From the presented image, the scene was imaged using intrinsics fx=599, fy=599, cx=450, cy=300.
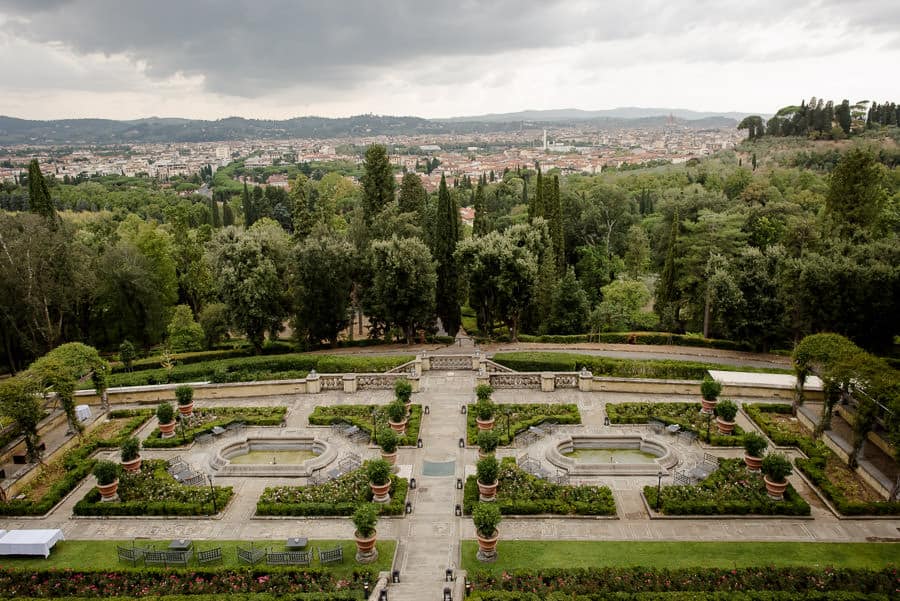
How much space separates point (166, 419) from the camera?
1043 inches

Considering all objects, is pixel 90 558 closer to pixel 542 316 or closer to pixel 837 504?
pixel 837 504

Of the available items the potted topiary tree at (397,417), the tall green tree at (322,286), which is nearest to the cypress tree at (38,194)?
the tall green tree at (322,286)

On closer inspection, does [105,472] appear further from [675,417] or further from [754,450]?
[754,450]

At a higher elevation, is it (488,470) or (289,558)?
(488,470)

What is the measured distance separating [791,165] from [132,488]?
299 ft

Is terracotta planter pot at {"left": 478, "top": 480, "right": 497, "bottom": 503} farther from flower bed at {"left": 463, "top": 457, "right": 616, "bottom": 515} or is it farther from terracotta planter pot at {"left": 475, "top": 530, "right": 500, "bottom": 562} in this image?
terracotta planter pot at {"left": 475, "top": 530, "right": 500, "bottom": 562}

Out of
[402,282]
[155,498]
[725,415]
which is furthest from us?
[402,282]

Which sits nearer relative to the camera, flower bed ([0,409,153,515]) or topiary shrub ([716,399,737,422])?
flower bed ([0,409,153,515])

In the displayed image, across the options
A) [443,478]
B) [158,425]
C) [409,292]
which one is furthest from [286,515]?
[409,292]

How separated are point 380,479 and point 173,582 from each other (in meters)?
7.00

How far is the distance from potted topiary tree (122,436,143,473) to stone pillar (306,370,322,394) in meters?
9.15

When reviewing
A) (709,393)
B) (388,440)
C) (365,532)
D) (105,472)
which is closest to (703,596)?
(365,532)

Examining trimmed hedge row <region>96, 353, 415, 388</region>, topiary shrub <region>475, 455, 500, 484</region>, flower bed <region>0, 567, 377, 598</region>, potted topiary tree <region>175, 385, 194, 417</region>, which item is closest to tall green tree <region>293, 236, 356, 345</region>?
trimmed hedge row <region>96, 353, 415, 388</region>

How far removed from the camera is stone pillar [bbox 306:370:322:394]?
3150cm
